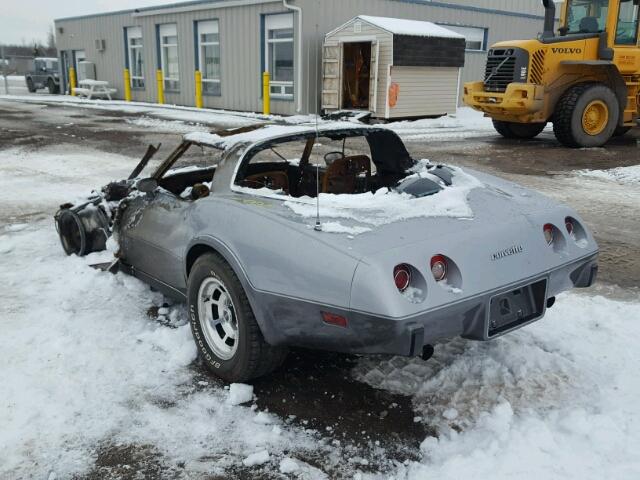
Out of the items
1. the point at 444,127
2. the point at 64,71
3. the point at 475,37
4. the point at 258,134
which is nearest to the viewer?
Answer: the point at 258,134

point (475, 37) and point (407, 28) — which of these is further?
point (475, 37)

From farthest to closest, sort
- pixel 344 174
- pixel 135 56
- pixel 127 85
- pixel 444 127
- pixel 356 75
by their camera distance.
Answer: pixel 127 85 → pixel 135 56 → pixel 356 75 → pixel 444 127 → pixel 344 174

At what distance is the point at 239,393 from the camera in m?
3.08

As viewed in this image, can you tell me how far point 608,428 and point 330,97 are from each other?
15.5 metres

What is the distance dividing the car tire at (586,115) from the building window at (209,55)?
1314 cm

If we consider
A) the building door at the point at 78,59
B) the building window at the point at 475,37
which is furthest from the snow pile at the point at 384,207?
the building door at the point at 78,59

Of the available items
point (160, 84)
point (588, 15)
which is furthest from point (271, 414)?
point (160, 84)

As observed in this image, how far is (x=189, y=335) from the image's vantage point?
3734mm

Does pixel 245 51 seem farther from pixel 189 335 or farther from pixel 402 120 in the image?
pixel 189 335

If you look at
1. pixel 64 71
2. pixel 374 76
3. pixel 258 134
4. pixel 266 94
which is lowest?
pixel 266 94

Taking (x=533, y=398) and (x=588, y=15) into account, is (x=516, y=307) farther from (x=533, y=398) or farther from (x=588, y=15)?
(x=588, y=15)

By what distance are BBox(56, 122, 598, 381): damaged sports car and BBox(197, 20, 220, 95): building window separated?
18791mm

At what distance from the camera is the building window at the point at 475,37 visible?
883 inches

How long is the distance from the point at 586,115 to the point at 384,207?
35.4 ft
